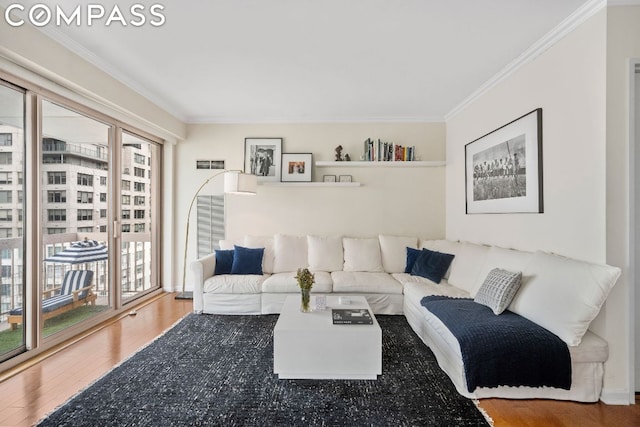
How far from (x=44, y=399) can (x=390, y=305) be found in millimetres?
3074

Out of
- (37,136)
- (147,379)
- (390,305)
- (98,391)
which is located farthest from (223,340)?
(37,136)

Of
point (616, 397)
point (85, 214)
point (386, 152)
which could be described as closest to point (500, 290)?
point (616, 397)

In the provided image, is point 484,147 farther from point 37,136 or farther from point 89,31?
point 37,136

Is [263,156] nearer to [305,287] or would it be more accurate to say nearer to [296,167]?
[296,167]

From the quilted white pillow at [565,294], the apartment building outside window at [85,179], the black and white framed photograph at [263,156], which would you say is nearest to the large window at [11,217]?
the apartment building outside window at [85,179]

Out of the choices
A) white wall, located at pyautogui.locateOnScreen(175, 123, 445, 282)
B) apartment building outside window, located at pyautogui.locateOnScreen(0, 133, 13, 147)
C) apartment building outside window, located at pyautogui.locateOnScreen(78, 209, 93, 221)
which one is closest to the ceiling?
white wall, located at pyautogui.locateOnScreen(175, 123, 445, 282)

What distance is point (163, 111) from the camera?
4.19 meters

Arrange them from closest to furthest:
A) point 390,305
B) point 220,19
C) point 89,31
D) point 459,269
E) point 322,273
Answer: point 220,19 < point 89,31 < point 459,269 < point 390,305 < point 322,273

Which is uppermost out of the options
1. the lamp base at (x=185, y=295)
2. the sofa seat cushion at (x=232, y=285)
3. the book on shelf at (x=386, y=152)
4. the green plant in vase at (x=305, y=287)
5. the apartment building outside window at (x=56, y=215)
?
the book on shelf at (x=386, y=152)

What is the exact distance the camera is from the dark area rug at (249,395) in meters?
1.89

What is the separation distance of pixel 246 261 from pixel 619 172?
3.59 meters

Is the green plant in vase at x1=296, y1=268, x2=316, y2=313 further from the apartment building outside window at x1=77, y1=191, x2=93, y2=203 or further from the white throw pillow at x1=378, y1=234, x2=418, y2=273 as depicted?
the apartment building outside window at x1=77, y1=191, x2=93, y2=203

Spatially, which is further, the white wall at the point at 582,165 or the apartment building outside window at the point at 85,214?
the apartment building outside window at the point at 85,214

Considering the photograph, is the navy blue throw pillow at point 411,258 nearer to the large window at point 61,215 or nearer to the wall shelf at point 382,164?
the wall shelf at point 382,164
